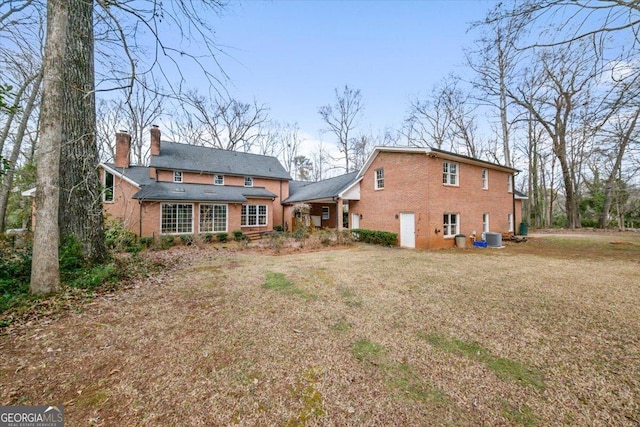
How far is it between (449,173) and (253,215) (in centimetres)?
1446

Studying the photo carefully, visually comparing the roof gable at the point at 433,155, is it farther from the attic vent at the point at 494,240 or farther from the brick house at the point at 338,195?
the attic vent at the point at 494,240

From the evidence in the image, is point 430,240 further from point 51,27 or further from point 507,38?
point 51,27

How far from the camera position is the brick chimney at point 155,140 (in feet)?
57.4

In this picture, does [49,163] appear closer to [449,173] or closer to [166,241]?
[166,241]

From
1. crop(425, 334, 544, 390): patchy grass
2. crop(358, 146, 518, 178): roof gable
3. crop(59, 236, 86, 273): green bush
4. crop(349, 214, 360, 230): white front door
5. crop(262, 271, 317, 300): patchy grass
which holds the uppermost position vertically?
crop(358, 146, 518, 178): roof gable

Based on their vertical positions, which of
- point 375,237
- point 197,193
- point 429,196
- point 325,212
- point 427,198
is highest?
point 197,193

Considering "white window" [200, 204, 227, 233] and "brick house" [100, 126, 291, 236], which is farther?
"white window" [200, 204, 227, 233]

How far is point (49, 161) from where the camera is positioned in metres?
4.64

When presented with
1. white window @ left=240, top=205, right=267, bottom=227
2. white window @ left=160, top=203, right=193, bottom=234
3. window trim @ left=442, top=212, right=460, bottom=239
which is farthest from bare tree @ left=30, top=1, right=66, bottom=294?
window trim @ left=442, top=212, right=460, bottom=239

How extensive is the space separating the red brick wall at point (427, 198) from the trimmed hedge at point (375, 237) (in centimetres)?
59

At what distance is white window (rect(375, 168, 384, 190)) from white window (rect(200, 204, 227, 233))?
35.7 feet

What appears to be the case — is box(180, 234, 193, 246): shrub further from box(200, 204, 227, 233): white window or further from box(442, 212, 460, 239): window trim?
box(442, 212, 460, 239): window trim

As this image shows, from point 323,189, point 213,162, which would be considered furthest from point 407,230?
point 213,162

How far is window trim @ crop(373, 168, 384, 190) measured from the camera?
15.0 metres
